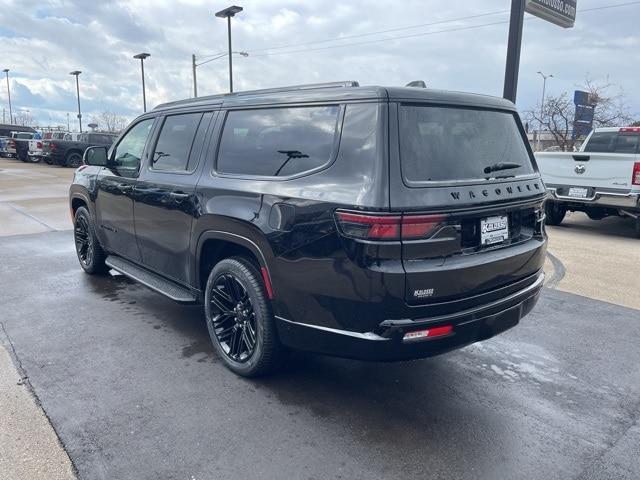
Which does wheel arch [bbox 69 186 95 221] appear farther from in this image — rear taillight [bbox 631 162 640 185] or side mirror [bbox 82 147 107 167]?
rear taillight [bbox 631 162 640 185]

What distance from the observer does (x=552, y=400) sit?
3.28 metres

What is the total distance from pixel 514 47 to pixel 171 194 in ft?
A: 19.1

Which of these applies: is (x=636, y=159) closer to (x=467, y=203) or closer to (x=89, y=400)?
(x=467, y=203)

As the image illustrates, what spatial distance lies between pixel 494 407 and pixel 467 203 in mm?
1352

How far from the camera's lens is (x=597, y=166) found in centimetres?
862

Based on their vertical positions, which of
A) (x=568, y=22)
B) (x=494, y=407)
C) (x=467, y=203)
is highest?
(x=568, y=22)

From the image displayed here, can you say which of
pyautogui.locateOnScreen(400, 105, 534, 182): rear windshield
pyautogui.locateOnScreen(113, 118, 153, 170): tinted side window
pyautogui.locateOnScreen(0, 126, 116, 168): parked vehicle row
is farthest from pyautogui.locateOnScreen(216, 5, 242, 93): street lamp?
pyautogui.locateOnScreen(400, 105, 534, 182): rear windshield

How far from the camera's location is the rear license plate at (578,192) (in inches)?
346

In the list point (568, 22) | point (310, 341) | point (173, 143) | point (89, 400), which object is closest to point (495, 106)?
point (310, 341)

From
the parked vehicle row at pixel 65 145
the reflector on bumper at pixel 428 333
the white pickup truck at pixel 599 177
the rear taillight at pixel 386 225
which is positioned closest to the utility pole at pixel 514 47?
the white pickup truck at pixel 599 177

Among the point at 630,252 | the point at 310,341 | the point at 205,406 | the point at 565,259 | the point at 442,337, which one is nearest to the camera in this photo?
the point at 442,337

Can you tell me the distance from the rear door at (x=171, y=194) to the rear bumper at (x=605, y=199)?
616cm

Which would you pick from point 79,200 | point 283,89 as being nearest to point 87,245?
point 79,200

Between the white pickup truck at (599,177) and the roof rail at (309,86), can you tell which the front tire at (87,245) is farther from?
the white pickup truck at (599,177)
